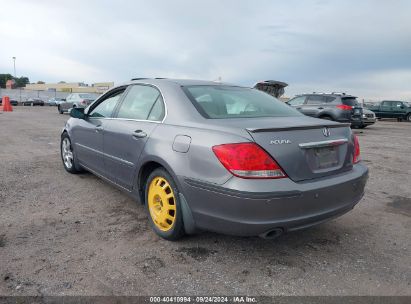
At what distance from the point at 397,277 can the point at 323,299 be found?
75cm

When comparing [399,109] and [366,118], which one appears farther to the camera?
[399,109]

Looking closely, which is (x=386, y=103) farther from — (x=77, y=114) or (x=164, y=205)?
(x=164, y=205)

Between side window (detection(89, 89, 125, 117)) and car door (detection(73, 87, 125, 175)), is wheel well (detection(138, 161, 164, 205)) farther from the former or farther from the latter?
side window (detection(89, 89, 125, 117))

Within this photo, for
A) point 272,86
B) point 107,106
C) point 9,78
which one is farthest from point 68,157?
point 9,78

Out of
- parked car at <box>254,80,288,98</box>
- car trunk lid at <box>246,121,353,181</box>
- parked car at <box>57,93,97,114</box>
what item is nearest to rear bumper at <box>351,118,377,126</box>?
parked car at <box>254,80,288,98</box>

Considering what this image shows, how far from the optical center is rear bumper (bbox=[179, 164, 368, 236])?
100.0 inches

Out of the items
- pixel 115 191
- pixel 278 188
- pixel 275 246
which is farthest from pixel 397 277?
pixel 115 191

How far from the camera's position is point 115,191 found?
4.73 meters

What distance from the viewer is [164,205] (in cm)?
323

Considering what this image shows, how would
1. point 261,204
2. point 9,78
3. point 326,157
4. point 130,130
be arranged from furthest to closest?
1. point 9,78
2. point 130,130
3. point 326,157
4. point 261,204

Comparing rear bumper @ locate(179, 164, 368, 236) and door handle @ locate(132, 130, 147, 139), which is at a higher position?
door handle @ locate(132, 130, 147, 139)

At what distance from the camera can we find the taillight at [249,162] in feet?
8.41

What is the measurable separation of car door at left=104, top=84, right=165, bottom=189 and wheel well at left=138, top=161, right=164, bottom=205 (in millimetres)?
81

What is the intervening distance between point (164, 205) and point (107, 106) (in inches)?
74.3
